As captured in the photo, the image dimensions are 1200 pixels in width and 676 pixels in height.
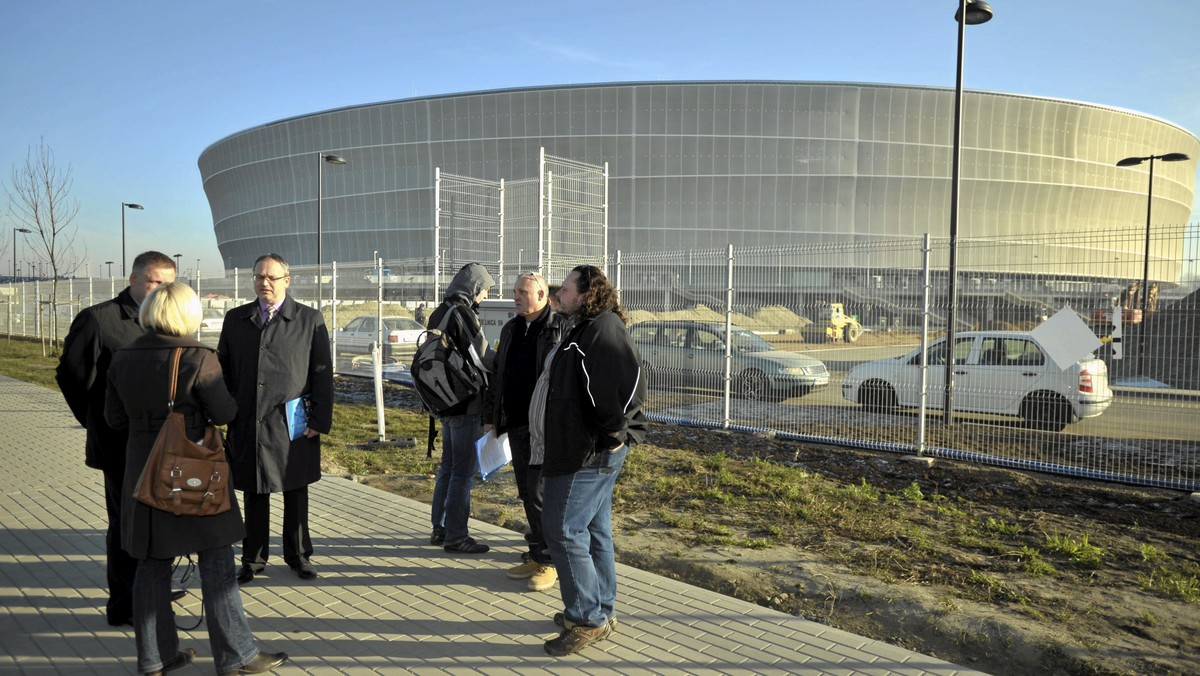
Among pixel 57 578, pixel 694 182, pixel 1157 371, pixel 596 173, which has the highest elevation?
pixel 694 182

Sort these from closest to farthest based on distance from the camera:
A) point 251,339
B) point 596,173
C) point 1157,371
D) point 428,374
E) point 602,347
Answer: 1. point 602,347
2. point 251,339
3. point 428,374
4. point 1157,371
5. point 596,173

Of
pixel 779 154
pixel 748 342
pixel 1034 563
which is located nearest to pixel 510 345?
pixel 1034 563

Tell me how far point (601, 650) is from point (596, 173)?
1464cm

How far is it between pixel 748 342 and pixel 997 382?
10.6 feet

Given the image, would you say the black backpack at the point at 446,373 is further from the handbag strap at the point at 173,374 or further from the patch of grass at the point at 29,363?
the patch of grass at the point at 29,363

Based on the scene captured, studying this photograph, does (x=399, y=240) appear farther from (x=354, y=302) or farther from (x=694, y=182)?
(x=354, y=302)

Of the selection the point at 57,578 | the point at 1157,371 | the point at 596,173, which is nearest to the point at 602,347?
the point at 57,578

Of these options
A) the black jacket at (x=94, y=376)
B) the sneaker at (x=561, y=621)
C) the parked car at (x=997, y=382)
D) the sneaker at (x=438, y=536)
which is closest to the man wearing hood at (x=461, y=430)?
the sneaker at (x=438, y=536)

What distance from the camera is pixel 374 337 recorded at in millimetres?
17906

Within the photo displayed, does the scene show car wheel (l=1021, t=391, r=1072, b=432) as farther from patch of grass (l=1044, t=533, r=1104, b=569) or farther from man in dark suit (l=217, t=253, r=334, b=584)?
man in dark suit (l=217, t=253, r=334, b=584)

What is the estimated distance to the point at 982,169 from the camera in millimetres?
48625

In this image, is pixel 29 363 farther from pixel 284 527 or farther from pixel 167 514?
pixel 167 514

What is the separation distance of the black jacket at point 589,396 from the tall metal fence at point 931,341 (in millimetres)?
6203

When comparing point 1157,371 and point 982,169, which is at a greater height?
point 982,169
